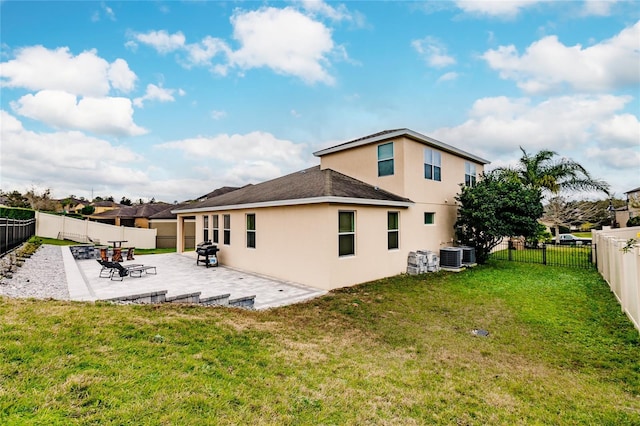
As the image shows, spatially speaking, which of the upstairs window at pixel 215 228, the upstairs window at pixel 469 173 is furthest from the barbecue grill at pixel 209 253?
the upstairs window at pixel 469 173

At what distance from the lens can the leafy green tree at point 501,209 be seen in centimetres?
1264

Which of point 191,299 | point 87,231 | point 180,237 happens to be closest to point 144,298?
point 191,299

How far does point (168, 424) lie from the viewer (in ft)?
Answer: 8.40

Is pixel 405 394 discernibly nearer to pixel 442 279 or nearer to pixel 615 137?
pixel 442 279

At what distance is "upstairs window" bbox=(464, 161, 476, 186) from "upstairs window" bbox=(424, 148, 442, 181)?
2.83 metres

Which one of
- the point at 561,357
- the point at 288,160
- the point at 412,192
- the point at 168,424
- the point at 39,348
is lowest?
the point at 561,357

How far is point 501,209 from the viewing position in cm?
1297

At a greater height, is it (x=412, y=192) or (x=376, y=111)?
(x=376, y=111)

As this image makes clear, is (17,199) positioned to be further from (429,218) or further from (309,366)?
(309,366)

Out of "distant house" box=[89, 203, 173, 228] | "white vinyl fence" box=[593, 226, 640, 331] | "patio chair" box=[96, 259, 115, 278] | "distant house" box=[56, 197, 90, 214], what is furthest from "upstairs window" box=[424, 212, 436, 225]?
"distant house" box=[56, 197, 90, 214]

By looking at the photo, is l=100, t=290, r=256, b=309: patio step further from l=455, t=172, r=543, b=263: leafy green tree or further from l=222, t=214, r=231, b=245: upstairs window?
l=455, t=172, r=543, b=263: leafy green tree

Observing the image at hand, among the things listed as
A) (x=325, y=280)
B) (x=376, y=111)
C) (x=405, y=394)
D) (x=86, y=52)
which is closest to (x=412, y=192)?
(x=325, y=280)

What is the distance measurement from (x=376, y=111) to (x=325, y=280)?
11.3 m

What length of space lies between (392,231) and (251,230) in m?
5.54
